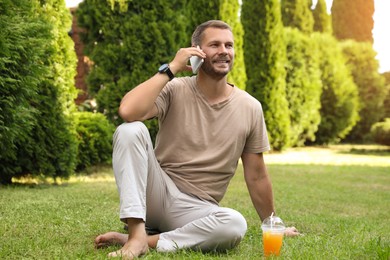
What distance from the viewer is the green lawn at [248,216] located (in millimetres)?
3422

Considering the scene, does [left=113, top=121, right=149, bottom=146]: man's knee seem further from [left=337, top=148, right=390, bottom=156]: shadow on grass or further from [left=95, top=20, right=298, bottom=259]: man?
[left=337, top=148, right=390, bottom=156]: shadow on grass

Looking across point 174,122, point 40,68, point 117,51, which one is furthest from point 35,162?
point 174,122

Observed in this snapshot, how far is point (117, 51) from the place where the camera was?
398 inches

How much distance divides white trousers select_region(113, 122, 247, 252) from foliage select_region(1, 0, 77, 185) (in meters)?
2.98

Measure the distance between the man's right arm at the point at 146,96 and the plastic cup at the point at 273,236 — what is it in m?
0.94

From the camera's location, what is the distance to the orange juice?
3.18 meters

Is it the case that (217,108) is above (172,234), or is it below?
above

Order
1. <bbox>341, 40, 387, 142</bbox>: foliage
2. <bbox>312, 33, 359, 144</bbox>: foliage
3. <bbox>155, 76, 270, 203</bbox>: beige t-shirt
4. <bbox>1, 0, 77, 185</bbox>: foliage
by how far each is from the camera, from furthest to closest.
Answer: <bbox>341, 40, 387, 142</bbox>: foliage
<bbox>312, 33, 359, 144</bbox>: foliage
<bbox>1, 0, 77, 185</bbox>: foliage
<bbox>155, 76, 270, 203</bbox>: beige t-shirt

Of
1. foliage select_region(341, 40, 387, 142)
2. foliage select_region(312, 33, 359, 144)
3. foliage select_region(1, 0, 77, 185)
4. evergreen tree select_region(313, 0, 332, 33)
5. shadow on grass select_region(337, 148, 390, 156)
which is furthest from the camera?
evergreen tree select_region(313, 0, 332, 33)

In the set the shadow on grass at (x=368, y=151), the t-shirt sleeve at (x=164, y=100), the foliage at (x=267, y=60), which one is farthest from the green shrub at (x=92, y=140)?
the shadow on grass at (x=368, y=151)

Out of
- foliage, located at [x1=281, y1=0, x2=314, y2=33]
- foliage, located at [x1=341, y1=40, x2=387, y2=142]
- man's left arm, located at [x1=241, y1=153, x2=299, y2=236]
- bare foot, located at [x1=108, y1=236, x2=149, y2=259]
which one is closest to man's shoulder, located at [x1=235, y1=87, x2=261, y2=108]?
man's left arm, located at [x1=241, y1=153, x2=299, y2=236]

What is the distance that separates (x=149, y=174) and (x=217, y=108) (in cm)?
62

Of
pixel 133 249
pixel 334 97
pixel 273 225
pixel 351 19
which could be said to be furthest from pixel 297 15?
pixel 133 249

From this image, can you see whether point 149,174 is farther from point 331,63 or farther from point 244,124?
point 331,63
